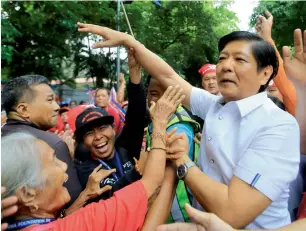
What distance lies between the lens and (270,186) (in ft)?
4.84

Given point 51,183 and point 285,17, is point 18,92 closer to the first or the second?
point 51,183

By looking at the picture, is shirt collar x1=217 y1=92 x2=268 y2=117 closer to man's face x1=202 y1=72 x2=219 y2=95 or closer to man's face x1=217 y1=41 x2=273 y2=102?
man's face x1=217 y1=41 x2=273 y2=102

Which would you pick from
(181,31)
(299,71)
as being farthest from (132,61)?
(181,31)

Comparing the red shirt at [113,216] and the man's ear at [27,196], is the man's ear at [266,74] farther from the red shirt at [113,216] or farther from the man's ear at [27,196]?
the man's ear at [27,196]

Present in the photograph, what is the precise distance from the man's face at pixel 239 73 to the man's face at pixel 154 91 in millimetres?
1068

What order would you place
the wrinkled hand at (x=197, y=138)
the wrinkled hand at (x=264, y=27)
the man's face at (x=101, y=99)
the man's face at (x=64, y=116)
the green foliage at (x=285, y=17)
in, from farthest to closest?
the green foliage at (x=285, y=17)
the man's face at (x=101, y=99)
the man's face at (x=64, y=116)
the wrinkled hand at (x=264, y=27)
the wrinkled hand at (x=197, y=138)

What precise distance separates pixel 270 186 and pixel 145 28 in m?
15.9

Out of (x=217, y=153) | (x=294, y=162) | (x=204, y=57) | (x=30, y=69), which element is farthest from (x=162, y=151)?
(x=204, y=57)

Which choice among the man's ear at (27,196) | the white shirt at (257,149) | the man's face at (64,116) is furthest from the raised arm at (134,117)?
the man's face at (64,116)

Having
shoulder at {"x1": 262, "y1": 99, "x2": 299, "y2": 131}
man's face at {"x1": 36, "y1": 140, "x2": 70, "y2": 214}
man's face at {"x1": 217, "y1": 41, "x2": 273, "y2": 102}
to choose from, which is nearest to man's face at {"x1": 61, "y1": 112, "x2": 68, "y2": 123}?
man's face at {"x1": 36, "y1": 140, "x2": 70, "y2": 214}

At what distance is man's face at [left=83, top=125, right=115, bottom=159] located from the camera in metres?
2.64

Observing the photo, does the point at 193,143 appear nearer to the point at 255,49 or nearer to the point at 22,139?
the point at 255,49

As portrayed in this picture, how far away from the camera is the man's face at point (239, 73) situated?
5.51ft

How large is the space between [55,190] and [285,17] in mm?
14907
